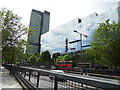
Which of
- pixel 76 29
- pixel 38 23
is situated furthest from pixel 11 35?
pixel 38 23

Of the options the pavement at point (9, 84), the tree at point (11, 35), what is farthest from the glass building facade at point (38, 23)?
the pavement at point (9, 84)

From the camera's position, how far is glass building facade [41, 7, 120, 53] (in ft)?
142

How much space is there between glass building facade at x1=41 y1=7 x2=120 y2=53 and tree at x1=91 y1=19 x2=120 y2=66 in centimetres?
2720

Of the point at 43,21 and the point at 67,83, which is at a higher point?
the point at 43,21

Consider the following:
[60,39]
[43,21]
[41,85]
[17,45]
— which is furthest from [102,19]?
[43,21]

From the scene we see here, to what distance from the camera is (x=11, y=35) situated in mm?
16000

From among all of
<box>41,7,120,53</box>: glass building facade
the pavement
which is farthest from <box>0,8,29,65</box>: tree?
<box>41,7,120,53</box>: glass building facade

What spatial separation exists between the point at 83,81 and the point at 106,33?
15481 mm

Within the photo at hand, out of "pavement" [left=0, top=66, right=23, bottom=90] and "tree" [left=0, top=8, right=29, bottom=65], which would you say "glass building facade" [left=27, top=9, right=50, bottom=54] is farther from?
"pavement" [left=0, top=66, right=23, bottom=90]

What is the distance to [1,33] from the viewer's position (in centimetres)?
1442

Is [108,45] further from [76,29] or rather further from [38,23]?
[38,23]

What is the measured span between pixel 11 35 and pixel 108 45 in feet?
50.4

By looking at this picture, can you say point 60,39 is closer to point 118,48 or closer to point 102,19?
point 102,19

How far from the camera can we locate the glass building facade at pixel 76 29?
43225mm
